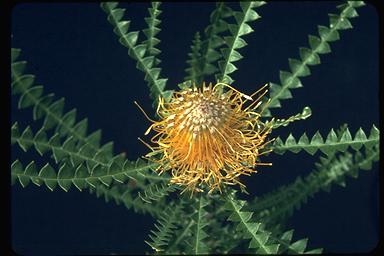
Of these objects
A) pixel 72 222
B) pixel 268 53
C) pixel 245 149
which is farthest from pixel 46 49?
pixel 245 149

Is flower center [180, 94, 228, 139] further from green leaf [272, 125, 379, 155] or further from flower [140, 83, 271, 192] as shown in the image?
green leaf [272, 125, 379, 155]

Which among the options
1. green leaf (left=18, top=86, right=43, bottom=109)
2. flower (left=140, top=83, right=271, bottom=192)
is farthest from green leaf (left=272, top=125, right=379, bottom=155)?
green leaf (left=18, top=86, right=43, bottom=109)

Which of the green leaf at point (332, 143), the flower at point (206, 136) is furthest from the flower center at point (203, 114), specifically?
the green leaf at point (332, 143)

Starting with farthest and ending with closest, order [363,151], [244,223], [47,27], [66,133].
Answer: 1. [47,27]
2. [363,151]
3. [66,133]
4. [244,223]

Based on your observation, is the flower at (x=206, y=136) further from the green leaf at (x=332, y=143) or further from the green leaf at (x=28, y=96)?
the green leaf at (x=28, y=96)

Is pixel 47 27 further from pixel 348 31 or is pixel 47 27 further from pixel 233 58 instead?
pixel 348 31

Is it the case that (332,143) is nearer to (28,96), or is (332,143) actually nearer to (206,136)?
(206,136)
